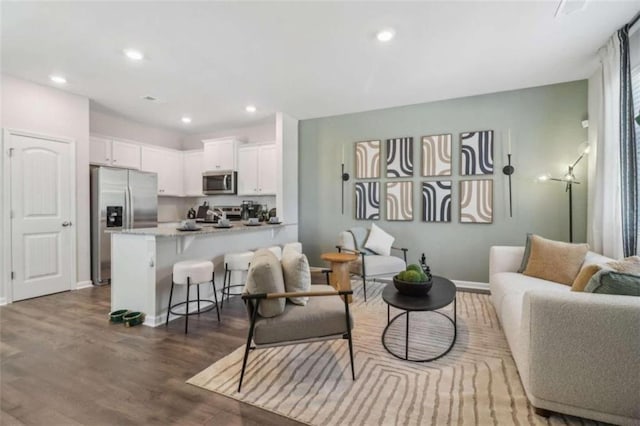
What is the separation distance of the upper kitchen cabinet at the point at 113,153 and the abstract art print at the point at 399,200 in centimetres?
449

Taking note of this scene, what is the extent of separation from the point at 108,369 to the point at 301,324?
4.90 feet

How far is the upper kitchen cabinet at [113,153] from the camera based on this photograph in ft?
15.0

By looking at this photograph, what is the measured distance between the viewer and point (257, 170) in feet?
17.5

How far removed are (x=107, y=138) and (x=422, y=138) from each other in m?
5.06

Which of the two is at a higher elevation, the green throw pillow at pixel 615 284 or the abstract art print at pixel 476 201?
the abstract art print at pixel 476 201

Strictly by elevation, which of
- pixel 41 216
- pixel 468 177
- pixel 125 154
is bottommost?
pixel 41 216

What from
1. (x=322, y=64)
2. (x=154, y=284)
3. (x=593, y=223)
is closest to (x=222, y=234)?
(x=154, y=284)

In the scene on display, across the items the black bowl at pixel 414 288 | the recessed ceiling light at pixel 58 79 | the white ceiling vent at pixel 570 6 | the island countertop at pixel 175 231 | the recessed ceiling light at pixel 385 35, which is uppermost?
the recessed ceiling light at pixel 58 79

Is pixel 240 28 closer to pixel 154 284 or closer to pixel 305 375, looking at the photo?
pixel 154 284

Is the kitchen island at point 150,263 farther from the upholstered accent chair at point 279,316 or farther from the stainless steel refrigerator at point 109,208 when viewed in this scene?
the upholstered accent chair at point 279,316

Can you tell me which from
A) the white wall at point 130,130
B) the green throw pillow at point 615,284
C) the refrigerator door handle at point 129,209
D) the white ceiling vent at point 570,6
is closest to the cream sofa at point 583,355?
the green throw pillow at point 615,284

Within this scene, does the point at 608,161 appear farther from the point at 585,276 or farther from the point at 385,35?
the point at 385,35

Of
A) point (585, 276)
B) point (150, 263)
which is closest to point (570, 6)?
point (585, 276)

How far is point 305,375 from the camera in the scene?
2.00 metres
